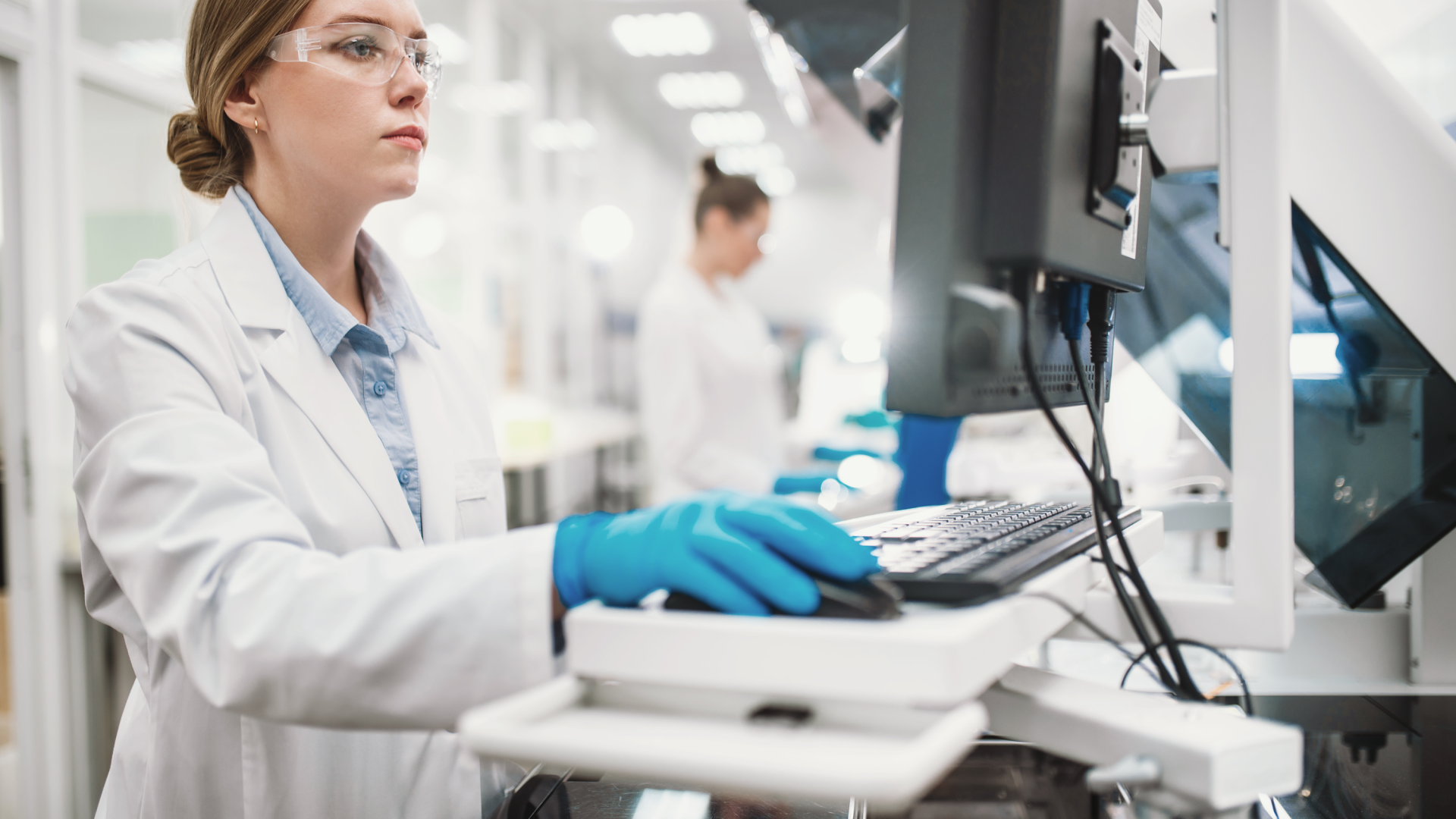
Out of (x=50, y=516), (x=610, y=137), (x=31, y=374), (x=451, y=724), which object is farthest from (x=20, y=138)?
(x=610, y=137)

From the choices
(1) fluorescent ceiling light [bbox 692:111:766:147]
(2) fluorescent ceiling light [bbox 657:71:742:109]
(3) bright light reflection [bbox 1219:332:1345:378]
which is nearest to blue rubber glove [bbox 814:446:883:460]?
A: (3) bright light reflection [bbox 1219:332:1345:378]

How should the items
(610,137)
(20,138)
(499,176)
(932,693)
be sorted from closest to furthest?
1. (932,693)
2. (20,138)
3. (499,176)
4. (610,137)

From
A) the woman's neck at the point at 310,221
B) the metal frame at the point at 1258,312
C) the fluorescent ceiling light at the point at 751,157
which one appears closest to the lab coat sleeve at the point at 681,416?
the woman's neck at the point at 310,221

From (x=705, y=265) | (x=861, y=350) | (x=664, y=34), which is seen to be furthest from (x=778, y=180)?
(x=705, y=265)

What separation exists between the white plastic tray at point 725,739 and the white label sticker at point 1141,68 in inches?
18.0

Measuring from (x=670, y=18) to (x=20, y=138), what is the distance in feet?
13.0

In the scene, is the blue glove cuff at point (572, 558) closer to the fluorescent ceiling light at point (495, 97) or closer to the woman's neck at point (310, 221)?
the woman's neck at point (310, 221)

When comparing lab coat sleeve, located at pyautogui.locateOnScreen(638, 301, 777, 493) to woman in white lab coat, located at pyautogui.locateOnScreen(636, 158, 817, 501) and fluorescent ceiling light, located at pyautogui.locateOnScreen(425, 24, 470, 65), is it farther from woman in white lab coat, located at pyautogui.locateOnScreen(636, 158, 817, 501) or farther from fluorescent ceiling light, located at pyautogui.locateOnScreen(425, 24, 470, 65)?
fluorescent ceiling light, located at pyautogui.locateOnScreen(425, 24, 470, 65)

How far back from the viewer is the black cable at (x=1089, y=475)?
566mm

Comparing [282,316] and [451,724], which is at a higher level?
[282,316]

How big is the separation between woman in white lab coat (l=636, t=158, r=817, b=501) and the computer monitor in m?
1.98

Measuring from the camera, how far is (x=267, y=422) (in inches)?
30.8

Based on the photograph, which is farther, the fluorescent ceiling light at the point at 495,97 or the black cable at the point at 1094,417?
the fluorescent ceiling light at the point at 495,97

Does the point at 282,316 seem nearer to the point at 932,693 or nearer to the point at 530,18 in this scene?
the point at 932,693
